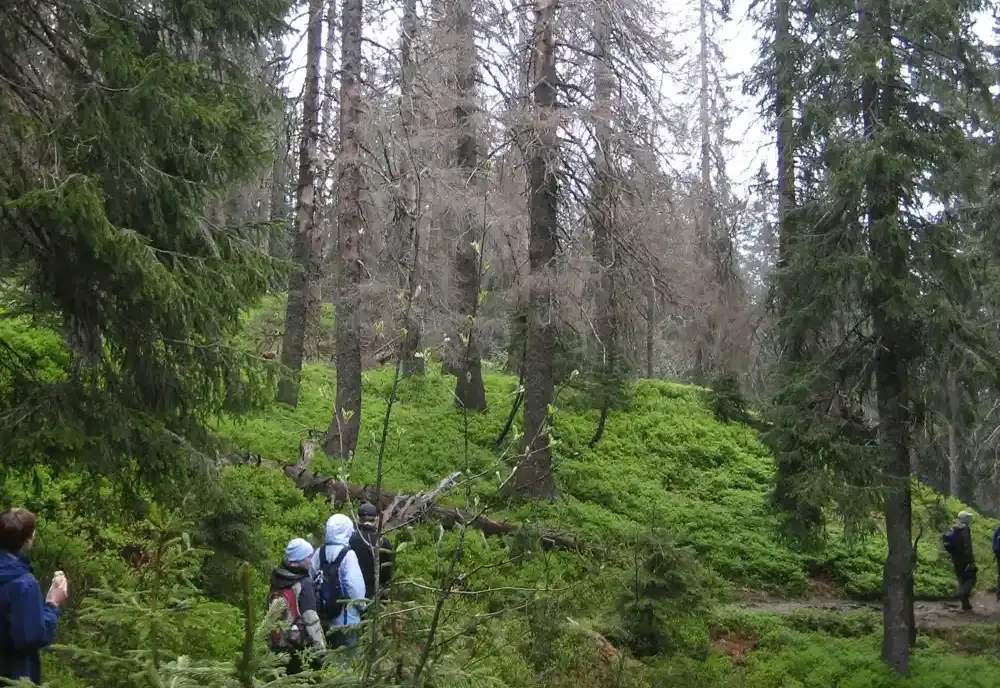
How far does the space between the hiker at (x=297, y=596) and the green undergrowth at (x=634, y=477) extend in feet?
15.8

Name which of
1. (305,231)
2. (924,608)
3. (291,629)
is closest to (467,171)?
(305,231)

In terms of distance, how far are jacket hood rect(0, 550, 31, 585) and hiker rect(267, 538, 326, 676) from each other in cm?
178

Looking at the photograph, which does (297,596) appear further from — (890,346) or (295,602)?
(890,346)

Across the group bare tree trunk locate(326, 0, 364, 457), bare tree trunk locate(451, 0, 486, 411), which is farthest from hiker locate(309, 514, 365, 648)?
bare tree trunk locate(326, 0, 364, 457)

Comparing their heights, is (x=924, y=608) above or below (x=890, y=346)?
below

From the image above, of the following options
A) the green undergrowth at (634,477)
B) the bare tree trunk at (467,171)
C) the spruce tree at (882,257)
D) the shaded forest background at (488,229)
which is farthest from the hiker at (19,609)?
the spruce tree at (882,257)

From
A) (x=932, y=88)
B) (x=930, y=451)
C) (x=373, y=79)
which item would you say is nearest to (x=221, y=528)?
(x=373, y=79)

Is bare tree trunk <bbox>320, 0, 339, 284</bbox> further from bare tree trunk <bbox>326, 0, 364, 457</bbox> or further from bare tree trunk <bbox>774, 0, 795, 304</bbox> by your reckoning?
bare tree trunk <bbox>774, 0, 795, 304</bbox>

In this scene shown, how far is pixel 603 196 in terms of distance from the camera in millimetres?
12242

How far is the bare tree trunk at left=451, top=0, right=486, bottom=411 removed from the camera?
12.4m

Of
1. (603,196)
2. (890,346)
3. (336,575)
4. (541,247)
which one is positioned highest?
(603,196)

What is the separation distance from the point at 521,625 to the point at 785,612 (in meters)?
6.10

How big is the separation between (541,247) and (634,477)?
517 centimetres

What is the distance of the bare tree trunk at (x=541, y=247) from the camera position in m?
11.9
